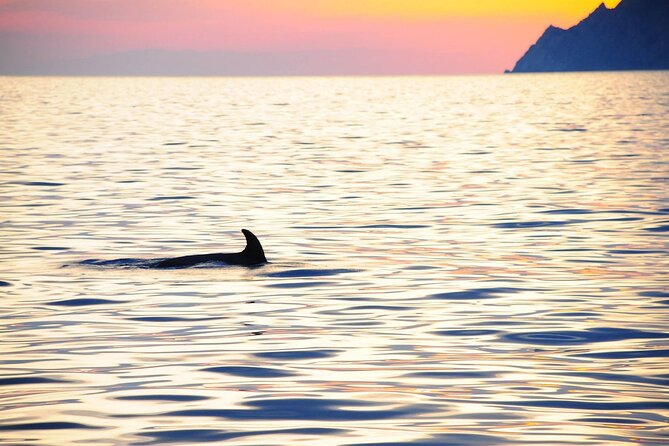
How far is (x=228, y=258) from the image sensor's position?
1784 cm

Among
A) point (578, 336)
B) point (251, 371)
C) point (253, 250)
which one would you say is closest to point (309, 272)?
point (253, 250)

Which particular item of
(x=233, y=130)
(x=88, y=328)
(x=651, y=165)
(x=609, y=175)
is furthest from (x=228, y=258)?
(x=233, y=130)

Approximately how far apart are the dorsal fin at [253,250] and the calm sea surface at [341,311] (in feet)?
0.68

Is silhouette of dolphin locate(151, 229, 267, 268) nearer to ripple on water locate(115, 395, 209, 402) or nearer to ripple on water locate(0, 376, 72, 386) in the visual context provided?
ripple on water locate(0, 376, 72, 386)

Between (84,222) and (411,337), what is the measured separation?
13.5 metres

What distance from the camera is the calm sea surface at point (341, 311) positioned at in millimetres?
9008

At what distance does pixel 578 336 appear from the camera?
12.4 metres

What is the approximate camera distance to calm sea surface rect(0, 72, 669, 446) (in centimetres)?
901

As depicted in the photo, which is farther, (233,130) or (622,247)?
A: (233,130)

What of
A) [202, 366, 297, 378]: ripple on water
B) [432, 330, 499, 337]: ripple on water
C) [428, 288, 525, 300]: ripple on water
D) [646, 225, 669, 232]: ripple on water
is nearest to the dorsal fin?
[428, 288, 525, 300]: ripple on water

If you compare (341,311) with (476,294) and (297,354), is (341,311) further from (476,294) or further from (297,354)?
(297,354)

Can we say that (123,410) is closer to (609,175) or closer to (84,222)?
(84,222)

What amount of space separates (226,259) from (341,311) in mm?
4172

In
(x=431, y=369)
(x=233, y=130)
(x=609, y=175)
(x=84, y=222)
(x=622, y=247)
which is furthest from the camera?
(x=233, y=130)
